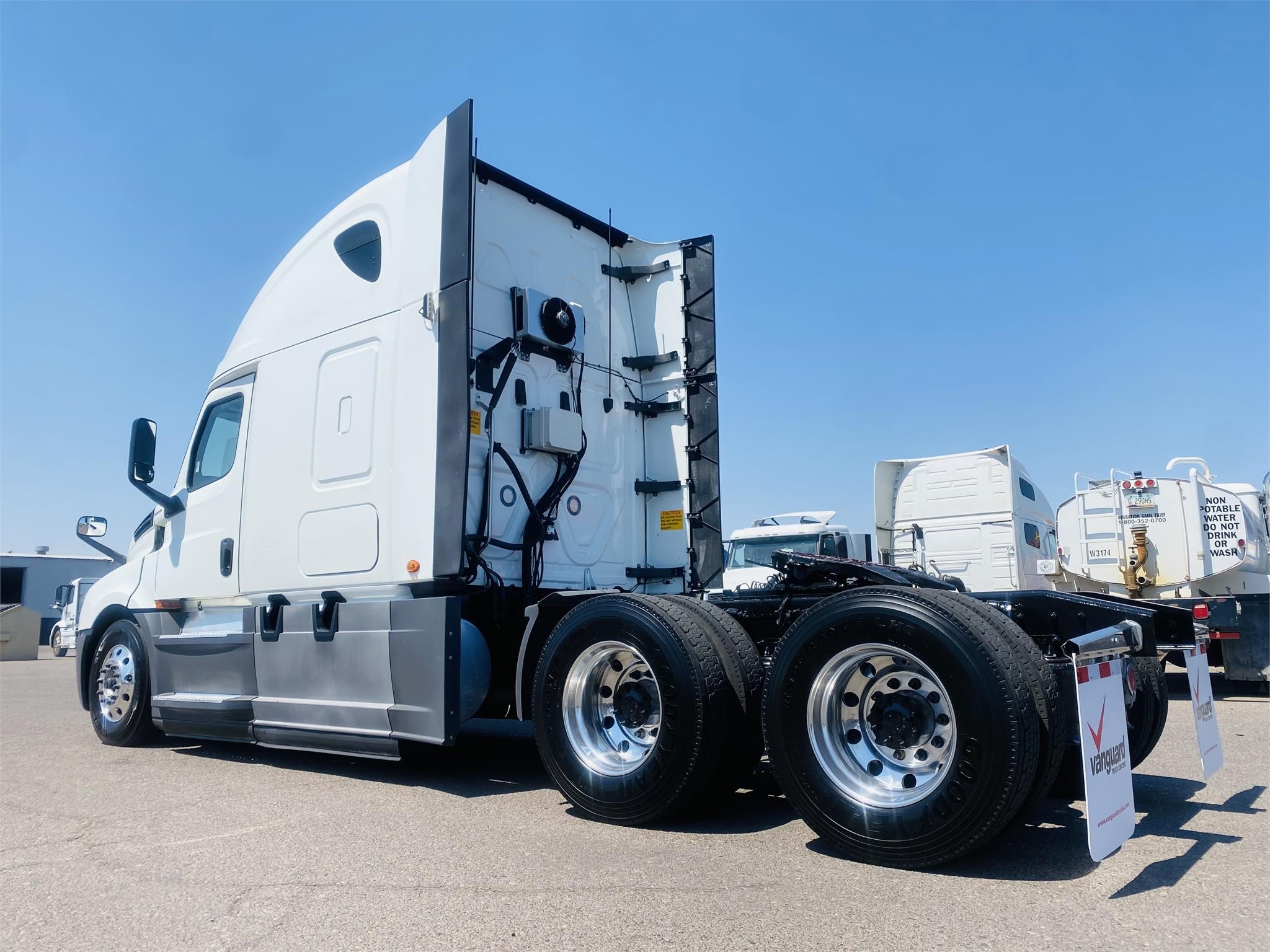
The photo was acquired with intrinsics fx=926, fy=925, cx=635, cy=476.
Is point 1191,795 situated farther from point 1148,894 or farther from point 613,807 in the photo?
point 613,807

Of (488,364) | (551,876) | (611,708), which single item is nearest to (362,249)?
(488,364)

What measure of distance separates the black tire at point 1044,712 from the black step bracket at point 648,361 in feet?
12.3

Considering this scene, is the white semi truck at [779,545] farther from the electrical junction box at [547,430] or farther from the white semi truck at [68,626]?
the white semi truck at [68,626]

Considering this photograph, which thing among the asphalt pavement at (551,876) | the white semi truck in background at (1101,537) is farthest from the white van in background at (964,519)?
the asphalt pavement at (551,876)

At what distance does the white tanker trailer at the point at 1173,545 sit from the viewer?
11008 mm

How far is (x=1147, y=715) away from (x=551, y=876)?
10.5 ft

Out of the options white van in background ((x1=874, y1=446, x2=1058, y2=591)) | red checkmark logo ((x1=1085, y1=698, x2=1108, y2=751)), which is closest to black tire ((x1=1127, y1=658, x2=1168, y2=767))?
red checkmark logo ((x1=1085, y1=698, x2=1108, y2=751))

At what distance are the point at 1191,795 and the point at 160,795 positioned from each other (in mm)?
5951

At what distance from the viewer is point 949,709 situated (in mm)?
3701

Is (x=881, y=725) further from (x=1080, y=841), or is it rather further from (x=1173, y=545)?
(x=1173, y=545)

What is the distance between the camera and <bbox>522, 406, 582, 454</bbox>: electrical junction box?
19.9 ft

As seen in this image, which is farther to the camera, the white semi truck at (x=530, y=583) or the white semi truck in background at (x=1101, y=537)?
the white semi truck in background at (x=1101, y=537)

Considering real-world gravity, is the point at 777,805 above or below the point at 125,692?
below

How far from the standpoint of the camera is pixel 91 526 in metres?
8.28
